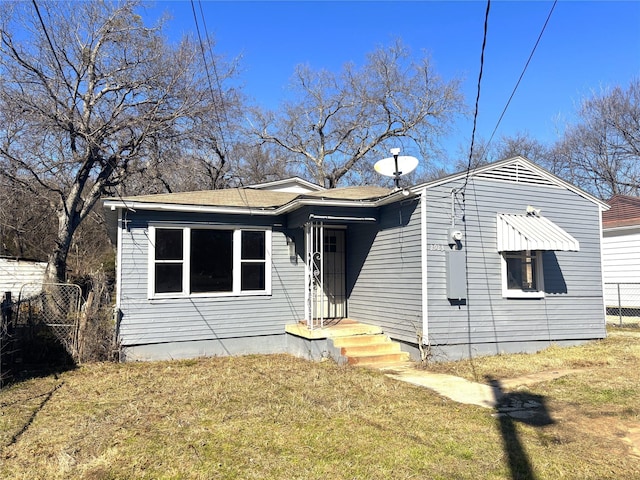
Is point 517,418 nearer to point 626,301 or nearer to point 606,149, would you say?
point 626,301

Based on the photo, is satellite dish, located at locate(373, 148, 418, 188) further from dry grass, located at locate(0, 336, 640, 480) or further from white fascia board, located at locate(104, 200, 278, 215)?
dry grass, located at locate(0, 336, 640, 480)

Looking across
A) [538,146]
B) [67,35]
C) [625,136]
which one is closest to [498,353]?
[67,35]

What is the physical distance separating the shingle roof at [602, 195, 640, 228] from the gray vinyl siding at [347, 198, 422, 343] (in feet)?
30.8

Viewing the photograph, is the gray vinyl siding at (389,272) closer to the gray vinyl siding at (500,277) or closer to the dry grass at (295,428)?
the gray vinyl siding at (500,277)

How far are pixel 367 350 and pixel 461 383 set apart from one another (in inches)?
82.9

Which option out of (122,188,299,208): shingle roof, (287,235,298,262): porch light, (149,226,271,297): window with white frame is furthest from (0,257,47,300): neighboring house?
(287,235,298,262): porch light

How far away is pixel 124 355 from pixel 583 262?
31.2 feet

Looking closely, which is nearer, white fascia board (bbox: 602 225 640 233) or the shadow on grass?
the shadow on grass

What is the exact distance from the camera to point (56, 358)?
8469mm

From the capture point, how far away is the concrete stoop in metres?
8.46

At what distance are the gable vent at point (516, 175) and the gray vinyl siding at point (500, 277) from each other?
11 cm

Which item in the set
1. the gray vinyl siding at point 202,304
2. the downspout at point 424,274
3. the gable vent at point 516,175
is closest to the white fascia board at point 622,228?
the gable vent at point 516,175

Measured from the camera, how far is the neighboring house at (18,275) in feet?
59.5

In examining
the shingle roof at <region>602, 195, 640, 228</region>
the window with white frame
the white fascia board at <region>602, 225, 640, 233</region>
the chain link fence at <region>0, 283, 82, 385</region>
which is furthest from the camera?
the shingle roof at <region>602, 195, 640, 228</region>
